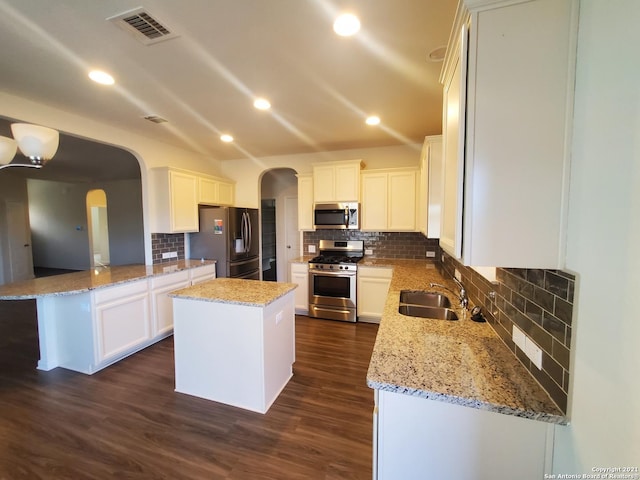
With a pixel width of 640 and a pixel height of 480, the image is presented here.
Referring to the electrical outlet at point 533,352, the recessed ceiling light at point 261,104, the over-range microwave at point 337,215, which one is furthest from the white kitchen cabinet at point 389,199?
the electrical outlet at point 533,352

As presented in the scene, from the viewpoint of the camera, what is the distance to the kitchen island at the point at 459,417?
0.97 meters

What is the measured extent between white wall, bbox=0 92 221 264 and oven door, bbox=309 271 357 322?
240 centimetres

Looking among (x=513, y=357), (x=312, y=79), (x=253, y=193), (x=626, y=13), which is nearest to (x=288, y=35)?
(x=312, y=79)

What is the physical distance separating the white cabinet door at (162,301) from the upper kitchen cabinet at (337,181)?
→ 7.46 ft

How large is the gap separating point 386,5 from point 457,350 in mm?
1866

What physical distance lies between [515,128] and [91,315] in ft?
11.5

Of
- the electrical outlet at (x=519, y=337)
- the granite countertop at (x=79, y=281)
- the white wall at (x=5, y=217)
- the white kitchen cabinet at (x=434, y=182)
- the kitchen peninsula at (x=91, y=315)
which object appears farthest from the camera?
the white wall at (x=5, y=217)

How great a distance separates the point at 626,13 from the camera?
2.22ft

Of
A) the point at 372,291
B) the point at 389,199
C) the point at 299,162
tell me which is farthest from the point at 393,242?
the point at 299,162

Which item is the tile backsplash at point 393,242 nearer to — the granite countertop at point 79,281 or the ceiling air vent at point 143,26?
the granite countertop at point 79,281

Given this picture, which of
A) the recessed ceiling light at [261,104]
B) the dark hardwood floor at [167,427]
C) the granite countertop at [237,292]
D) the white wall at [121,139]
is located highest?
the recessed ceiling light at [261,104]

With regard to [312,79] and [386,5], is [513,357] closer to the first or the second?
[386,5]

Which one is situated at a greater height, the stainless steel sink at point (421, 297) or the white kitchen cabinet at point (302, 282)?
the stainless steel sink at point (421, 297)

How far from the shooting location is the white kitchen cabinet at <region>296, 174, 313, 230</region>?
4.41 m
